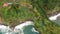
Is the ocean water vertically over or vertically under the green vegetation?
under

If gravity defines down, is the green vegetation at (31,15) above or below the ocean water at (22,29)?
above

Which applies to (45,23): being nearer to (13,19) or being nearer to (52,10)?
(52,10)

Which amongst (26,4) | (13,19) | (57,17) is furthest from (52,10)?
(13,19)
